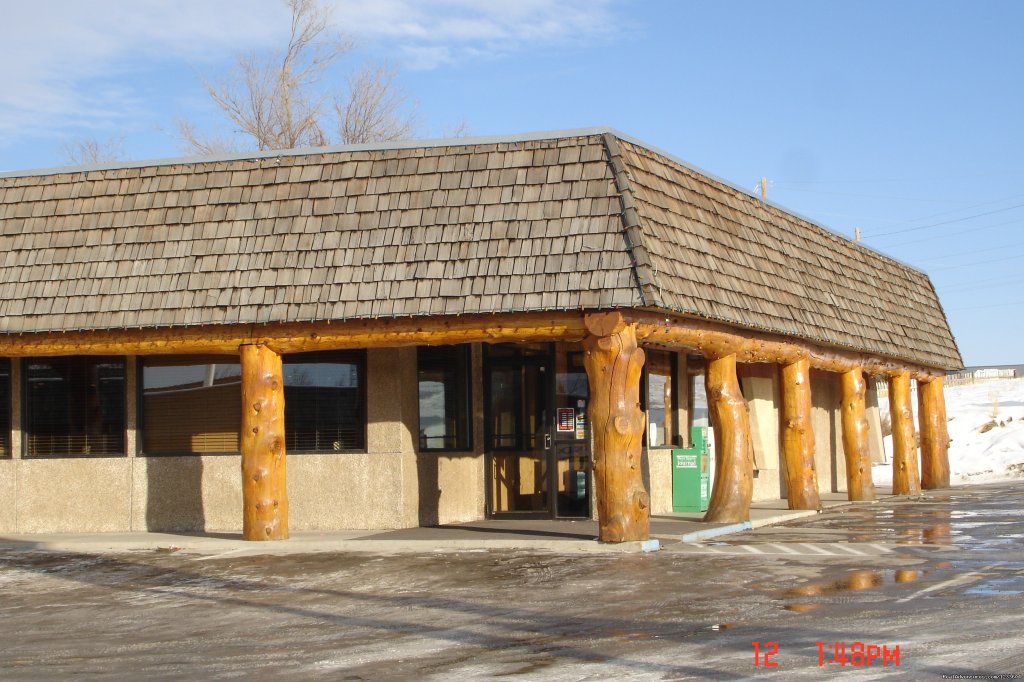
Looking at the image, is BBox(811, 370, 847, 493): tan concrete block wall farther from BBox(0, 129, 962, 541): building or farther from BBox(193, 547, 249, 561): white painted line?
BBox(193, 547, 249, 561): white painted line

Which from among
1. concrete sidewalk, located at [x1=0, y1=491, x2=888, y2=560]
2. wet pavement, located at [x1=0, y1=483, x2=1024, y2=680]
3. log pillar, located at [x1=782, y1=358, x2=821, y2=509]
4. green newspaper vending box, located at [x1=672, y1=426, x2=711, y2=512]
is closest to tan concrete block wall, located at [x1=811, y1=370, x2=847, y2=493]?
green newspaper vending box, located at [x1=672, y1=426, x2=711, y2=512]

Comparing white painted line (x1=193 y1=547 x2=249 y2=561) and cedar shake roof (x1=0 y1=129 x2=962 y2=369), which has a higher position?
cedar shake roof (x1=0 y1=129 x2=962 y2=369)

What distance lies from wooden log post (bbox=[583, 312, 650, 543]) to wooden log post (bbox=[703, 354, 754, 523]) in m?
2.88

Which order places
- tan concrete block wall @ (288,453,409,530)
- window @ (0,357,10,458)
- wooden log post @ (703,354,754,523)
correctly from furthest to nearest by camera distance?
1. window @ (0,357,10,458)
2. tan concrete block wall @ (288,453,409,530)
3. wooden log post @ (703,354,754,523)

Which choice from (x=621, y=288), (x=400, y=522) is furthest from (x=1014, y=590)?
(x=400, y=522)

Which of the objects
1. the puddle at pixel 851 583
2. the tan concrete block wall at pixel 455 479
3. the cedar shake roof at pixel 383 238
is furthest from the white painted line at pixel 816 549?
the tan concrete block wall at pixel 455 479

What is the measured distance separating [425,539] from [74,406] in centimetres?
613

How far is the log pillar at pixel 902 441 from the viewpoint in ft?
79.3

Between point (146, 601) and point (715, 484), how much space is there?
824 centimetres

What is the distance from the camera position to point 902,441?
24125 mm

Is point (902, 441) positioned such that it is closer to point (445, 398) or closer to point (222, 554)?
point (445, 398)

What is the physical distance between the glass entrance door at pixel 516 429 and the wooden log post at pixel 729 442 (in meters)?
2.67

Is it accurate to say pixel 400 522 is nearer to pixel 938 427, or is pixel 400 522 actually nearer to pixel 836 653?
pixel 836 653

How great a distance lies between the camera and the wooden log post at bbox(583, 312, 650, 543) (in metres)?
14.0
